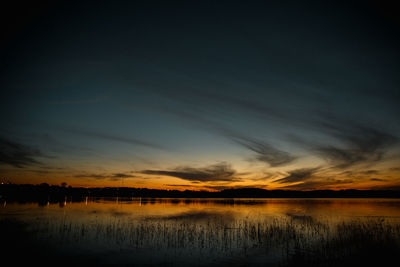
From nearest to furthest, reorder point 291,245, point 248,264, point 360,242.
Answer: point 248,264, point 291,245, point 360,242

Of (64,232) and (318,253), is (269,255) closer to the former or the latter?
(318,253)

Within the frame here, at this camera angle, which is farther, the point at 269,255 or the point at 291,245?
the point at 291,245

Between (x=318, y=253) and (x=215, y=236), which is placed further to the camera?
(x=215, y=236)

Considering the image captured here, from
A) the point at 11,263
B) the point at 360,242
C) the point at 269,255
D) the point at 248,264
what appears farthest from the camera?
the point at 360,242

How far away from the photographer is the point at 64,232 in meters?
27.3

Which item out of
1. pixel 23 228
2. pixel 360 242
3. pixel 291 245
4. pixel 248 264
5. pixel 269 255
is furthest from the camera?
pixel 23 228

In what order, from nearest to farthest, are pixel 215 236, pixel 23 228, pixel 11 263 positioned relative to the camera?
pixel 11 263
pixel 215 236
pixel 23 228

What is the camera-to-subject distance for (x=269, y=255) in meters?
19.5

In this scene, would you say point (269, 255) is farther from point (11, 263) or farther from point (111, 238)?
point (11, 263)

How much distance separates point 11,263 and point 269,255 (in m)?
16.9

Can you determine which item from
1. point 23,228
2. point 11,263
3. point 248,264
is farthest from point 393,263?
point 23,228

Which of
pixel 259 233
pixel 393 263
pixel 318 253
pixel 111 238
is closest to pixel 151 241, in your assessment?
pixel 111 238

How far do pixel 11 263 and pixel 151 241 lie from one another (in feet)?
34.9

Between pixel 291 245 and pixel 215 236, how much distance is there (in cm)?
739
